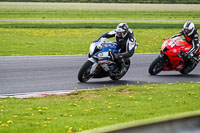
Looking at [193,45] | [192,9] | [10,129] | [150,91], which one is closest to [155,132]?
[10,129]

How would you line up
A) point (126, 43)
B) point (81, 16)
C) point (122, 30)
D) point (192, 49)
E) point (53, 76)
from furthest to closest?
point (81, 16), point (192, 49), point (53, 76), point (126, 43), point (122, 30)

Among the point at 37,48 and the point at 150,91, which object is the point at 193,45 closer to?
the point at 150,91

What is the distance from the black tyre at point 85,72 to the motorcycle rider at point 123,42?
637 mm

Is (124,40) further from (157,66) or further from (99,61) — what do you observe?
(157,66)

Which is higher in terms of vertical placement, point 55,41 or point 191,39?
point 191,39

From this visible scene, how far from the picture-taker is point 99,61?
36.2ft

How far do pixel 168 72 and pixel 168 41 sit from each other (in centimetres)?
139

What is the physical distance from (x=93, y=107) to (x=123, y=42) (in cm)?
388

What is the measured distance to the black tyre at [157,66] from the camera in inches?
499

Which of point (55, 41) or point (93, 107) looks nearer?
point (93, 107)

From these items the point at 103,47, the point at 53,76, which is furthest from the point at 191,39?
the point at 53,76

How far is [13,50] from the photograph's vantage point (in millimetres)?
19562

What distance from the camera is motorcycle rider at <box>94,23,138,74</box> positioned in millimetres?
11188

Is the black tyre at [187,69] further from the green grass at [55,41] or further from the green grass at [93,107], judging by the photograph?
the green grass at [55,41]
